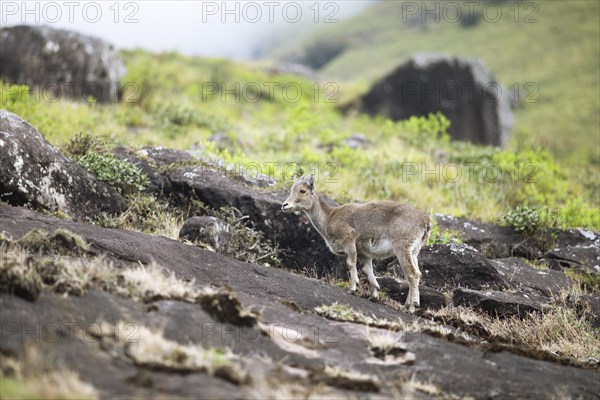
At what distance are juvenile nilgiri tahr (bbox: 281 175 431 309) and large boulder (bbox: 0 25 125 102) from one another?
1199 cm

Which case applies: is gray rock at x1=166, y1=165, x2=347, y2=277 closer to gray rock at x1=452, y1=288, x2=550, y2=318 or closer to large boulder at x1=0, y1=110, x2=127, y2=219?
large boulder at x1=0, y1=110, x2=127, y2=219

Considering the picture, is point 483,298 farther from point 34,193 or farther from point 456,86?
point 456,86

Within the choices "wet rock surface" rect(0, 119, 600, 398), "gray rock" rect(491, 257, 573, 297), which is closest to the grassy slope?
"gray rock" rect(491, 257, 573, 297)

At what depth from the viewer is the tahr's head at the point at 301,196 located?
440 inches

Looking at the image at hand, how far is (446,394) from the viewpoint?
240 inches

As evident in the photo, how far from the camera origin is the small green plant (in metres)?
11.6

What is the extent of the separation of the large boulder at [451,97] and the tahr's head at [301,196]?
63.0ft

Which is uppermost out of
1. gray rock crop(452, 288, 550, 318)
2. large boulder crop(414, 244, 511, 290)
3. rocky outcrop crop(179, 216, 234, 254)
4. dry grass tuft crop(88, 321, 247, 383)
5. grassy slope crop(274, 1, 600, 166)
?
grassy slope crop(274, 1, 600, 166)

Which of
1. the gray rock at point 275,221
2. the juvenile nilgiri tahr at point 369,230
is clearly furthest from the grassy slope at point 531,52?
the juvenile nilgiri tahr at point 369,230

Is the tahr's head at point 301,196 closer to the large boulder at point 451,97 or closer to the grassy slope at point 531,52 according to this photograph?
the large boulder at point 451,97

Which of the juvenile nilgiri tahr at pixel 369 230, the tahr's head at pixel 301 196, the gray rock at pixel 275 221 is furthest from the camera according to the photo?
the gray rock at pixel 275 221

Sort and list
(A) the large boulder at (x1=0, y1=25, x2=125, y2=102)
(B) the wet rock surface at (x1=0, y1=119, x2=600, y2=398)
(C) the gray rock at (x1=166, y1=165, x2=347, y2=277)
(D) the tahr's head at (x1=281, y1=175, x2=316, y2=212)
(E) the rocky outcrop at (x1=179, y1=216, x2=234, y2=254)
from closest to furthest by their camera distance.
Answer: (B) the wet rock surface at (x1=0, y1=119, x2=600, y2=398) → (E) the rocky outcrop at (x1=179, y1=216, x2=234, y2=254) → (D) the tahr's head at (x1=281, y1=175, x2=316, y2=212) → (C) the gray rock at (x1=166, y1=165, x2=347, y2=277) → (A) the large boulder at (x1=0, y1=25, x2=125, y2=102)

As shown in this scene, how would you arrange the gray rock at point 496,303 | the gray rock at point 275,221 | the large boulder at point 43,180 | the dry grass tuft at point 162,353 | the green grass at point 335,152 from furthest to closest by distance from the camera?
1. the green grass at point 335,152
2. the gray rock at point 275,221
3. the gray rock at point 496,303
4. the large boulder at point 43,180
5. the dry grass tuft at point 162,353

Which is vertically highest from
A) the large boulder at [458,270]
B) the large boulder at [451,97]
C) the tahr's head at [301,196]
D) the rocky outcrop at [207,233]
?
the large boulder at [451,97]
